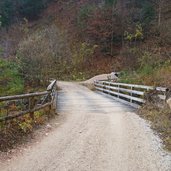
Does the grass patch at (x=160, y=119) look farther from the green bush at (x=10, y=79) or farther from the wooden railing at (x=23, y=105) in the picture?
the green bush at (x=10, y=79)

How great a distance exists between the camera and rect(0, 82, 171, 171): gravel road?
25.2ft

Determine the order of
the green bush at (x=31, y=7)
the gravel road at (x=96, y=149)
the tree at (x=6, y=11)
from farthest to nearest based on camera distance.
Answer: the green bush at (x=31, y=7)
the tree at (x=6, y=11)
the gravel road at (x=96, y=149)

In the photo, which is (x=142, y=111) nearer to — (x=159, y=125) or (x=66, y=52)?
(x=159, y=125)

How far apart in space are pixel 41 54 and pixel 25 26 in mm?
39832

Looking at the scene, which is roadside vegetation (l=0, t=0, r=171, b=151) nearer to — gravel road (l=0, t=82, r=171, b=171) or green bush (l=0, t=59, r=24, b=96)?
green bush (l=0, t=59, r=24, b=96)

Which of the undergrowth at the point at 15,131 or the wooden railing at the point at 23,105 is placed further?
the wooden railing at the point at 23,105

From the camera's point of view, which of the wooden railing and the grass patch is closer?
the wooden railing

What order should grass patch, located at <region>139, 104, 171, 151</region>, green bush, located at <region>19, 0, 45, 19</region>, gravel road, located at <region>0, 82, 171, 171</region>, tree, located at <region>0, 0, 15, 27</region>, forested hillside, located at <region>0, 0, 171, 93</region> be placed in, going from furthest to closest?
green bush, located at <region>19, 0, 45, 19</region> < tree, located at <region>0, 0, 15, 27</region> < forested hillside, located at <region>0, 0, 171, 93</region> < grass patch, located at <region>139, 104, 171, 151</region> < gravel road, located at <region>0, 82, 171, 171</region>

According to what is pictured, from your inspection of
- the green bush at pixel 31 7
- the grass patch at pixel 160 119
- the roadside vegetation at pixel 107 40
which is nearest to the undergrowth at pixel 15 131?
the grass patch at pixel 160 119

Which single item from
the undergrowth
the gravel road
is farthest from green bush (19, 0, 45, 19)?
the undergrowth

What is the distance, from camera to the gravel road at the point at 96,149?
7.67 metres

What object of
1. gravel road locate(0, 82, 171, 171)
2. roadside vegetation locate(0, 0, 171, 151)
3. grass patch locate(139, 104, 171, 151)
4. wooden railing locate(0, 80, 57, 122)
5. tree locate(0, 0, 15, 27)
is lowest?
gravel road locate(0, 82, 171, 171)

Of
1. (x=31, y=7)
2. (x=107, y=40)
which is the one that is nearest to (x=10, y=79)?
(x=107, y=40)

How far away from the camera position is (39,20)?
76.9m
